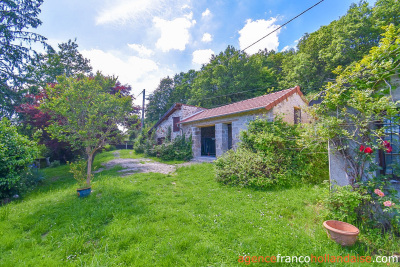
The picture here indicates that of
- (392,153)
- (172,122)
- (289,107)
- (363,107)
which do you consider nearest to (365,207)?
(392,153)

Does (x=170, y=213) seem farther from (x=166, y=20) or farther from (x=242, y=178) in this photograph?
(x=166, y=20)

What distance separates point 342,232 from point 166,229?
2.84 metres

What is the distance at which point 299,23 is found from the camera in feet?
17.7

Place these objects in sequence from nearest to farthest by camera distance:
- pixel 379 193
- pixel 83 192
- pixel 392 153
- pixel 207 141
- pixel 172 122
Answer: pixel 379 193
pixel 392 153
pixel 83 192
pixel 207 141
pixel 172 122

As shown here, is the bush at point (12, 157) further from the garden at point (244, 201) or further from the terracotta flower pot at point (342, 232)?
the terracotta flower pot at point (342, 232)

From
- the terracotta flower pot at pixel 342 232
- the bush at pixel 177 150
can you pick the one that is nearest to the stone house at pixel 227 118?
the bush at pixel 177 150

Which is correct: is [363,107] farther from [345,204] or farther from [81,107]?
[81,107]

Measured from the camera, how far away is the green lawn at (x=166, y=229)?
2303 mm

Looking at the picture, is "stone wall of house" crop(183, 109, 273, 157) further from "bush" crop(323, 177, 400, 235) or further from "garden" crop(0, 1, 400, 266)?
"bush" crop(323, 177, 400, 235)

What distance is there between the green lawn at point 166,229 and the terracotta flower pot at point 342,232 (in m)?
0.09

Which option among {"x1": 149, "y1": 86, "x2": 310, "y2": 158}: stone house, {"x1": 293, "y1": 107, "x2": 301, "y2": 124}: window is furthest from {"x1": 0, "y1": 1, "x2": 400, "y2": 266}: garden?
{"x1": 293, "y1": 107, "x2": 301, "y2": 124}: window

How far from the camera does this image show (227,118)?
9711 millimetres

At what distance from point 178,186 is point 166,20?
727 cm

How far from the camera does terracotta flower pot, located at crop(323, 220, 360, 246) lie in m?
2.29
